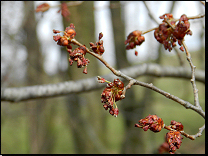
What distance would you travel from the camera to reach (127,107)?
16.8 feet

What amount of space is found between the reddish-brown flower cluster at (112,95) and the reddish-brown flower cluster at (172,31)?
0.47m

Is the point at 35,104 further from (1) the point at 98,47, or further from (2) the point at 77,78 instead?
(1) the point at 98,47

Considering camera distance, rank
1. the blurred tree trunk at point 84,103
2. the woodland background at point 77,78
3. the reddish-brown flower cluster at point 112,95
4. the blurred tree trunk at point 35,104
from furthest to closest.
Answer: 1. the blurred tree trunk at point 35,104
2. the blurred tree trunk at point 84,103
3. the woodland background at point 77,78
4. the reddish-brown flower cluster at point 112,95

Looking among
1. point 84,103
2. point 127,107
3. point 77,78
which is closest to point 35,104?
point 84,103

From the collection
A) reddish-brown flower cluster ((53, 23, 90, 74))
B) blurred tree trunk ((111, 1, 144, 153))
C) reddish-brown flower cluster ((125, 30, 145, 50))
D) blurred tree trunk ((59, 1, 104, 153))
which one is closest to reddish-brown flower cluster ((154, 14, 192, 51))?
reddish-brown flower cluster ((125, 30, 145, 50))

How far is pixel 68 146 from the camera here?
9.03 metres

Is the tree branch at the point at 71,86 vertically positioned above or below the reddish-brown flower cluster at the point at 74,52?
below

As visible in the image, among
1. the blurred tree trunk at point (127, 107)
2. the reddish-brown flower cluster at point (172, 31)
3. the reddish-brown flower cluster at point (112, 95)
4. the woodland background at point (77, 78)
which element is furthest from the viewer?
the blurred tree trunk at point (127, 107)

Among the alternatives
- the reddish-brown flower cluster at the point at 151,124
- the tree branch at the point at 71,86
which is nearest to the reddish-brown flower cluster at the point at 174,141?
the reddish-brown flower cluster at the point at 151,124

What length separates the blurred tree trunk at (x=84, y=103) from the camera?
399 cm

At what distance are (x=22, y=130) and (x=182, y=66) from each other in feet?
36.3

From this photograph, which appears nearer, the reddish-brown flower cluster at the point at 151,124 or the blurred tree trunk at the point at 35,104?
the reddish-brown flower cluster at the point at 151,124

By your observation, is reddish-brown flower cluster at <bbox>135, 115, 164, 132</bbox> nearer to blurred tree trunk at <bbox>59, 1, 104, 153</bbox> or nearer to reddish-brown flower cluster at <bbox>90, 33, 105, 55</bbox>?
reddish-brown flower cluster at <bbox>90, 33, 105, 55</bbox>

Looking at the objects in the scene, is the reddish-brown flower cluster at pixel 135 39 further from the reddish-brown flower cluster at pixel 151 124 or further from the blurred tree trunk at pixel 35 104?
the blurred tree trunk at pixel 35 104
